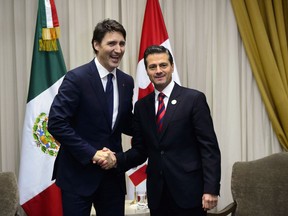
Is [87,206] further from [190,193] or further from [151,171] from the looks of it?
[190,193]

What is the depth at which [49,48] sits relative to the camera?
11.0 ft

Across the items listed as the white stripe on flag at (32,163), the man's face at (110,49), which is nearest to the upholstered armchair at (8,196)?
the white stripe on flag at (32,163)

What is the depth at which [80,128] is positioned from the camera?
230 cm

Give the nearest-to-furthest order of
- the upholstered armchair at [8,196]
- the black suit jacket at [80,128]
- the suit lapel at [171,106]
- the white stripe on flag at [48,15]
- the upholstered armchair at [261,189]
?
the black suit jacket at [80,128] → the suit lapel at [171,106] → the upholstered armchair at [8,196] → the upholstered armchair at [261,189] → the white stripe on flag at [48,15]

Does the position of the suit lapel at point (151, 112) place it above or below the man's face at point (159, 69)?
below

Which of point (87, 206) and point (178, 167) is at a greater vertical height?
point (178, 167)

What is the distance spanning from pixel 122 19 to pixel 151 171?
5.88 feet

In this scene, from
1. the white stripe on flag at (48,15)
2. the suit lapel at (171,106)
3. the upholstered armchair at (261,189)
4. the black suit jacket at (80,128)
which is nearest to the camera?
the black suit jacket at (80,128)

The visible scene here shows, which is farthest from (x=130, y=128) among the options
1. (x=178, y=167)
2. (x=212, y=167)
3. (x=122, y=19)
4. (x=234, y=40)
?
(x=234, y=40)

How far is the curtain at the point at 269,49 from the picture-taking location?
145 inches

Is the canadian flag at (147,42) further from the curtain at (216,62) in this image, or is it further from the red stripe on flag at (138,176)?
the curtain at (216,62)

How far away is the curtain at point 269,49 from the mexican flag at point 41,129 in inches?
68.1

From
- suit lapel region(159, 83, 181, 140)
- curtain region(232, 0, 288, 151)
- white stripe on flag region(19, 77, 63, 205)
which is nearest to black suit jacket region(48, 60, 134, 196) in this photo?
suit lapel region(159, 83, 181, 140)

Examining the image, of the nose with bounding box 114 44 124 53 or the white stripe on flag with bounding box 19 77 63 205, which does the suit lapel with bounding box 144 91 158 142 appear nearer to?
the nose with bounding box 114 44 124 53
